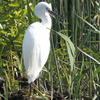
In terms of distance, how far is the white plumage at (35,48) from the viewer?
2900 millimetres

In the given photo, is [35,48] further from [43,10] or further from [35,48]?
[43,10]

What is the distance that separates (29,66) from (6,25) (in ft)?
1.67

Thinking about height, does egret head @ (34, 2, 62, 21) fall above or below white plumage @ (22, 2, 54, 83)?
above

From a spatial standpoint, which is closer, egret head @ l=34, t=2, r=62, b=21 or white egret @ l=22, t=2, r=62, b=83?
white egret @ l=22, t=2, r=62, b=83

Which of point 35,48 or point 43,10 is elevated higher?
point 43,10

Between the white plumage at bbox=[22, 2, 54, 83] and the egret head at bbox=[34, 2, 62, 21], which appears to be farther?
the egret head at bbox=[34, 2, 62, 21]

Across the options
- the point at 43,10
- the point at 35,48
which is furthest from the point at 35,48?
the point at 43,10

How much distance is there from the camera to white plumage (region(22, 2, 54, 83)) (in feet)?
9.52

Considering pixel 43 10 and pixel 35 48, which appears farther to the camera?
pixel 43 10

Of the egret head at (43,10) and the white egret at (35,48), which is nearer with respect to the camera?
the white egret at (35,48)

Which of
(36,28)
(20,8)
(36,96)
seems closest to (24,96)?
(36,96)

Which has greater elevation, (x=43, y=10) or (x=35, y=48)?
(x=43, y=10)

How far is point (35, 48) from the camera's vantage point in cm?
297

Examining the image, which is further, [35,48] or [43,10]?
[43,10]
